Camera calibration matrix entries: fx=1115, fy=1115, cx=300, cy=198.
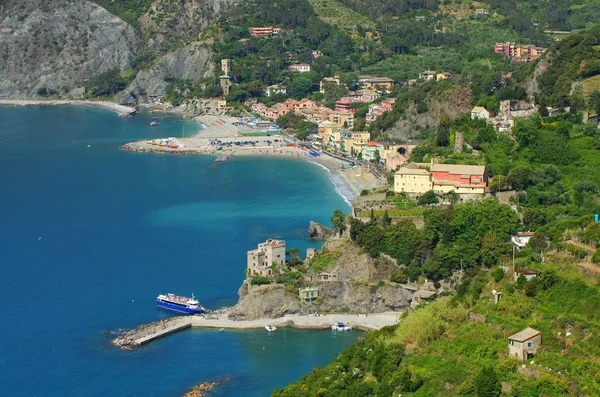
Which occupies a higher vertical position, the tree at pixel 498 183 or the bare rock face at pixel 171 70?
the tree at pixel 498 183

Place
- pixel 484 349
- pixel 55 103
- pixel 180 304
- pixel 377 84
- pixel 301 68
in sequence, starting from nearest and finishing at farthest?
pixel 484 349 < pixel 180 304 < pixel 377 84 < pixel 301 68 < pixel 55 103

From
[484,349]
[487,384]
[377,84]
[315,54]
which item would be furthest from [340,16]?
[487,384]

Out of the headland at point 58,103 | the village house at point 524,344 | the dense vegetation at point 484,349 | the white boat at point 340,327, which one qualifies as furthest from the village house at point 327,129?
the village house at point 524,344

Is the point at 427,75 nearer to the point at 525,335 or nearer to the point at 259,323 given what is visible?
the point at 259,323

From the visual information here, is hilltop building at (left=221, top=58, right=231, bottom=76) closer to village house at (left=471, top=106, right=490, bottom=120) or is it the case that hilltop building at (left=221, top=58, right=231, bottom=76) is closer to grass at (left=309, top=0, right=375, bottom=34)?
grass at (left=309, top=0, right=375, bottom=34)

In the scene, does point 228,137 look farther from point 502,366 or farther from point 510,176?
point 502,366

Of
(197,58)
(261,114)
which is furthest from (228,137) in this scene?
(197,58)

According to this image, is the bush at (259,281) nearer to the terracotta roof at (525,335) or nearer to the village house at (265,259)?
the village house at (265,259)
